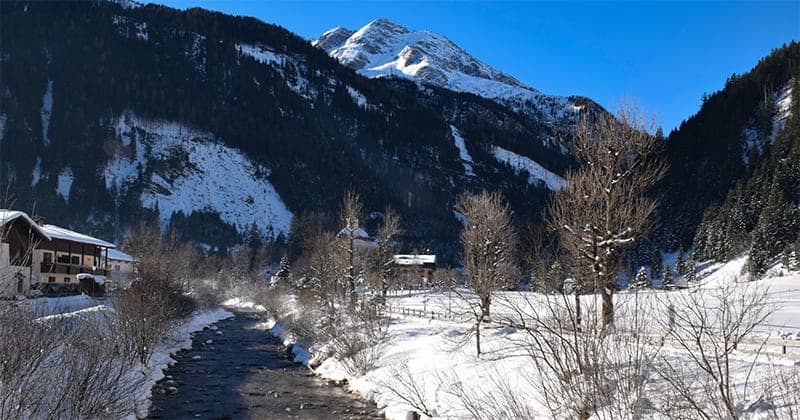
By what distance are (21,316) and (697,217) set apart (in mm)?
137685

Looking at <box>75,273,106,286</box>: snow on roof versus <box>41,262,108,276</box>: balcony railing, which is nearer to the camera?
<box>41,262,108,276</box>: balcony railing

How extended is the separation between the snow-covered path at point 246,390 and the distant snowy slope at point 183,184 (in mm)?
142798

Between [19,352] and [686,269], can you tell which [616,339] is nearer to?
[19,352]

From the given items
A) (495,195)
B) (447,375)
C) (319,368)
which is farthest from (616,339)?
(495,195)

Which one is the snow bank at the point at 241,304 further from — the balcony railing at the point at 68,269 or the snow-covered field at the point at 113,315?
the snow-covered field at the point at 113,315

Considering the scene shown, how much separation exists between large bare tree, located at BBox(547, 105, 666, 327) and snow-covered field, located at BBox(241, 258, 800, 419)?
2224 mm

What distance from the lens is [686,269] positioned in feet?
314

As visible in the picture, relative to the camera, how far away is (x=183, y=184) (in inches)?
7229

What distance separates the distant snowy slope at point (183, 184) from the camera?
174750 mm

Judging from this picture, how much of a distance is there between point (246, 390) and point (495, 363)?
43.2 feet

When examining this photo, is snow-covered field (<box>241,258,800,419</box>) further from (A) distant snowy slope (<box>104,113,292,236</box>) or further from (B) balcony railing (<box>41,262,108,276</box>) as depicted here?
(A) distant snowy slope (<box>104,113,292,236</box>)

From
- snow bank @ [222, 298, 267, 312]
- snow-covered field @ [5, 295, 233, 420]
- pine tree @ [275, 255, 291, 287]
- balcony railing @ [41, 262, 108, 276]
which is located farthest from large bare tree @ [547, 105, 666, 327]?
snow bank @ [222, 298, 267, 312]

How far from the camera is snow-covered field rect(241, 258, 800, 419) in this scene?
12.1m

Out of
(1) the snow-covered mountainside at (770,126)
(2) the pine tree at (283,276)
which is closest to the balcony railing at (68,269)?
(2) the pine tree at (283,276)
